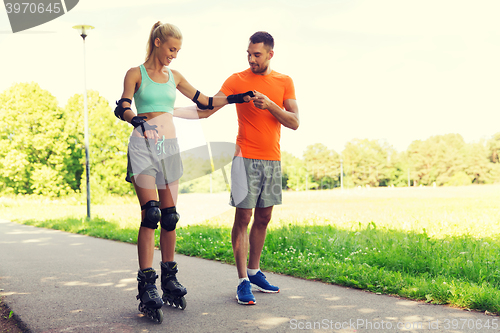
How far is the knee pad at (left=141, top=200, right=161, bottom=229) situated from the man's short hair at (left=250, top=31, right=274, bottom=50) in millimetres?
1559

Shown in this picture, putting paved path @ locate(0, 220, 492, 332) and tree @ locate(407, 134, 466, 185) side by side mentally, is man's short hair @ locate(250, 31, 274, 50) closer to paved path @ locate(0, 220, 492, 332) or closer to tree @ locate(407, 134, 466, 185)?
paved path @ locate(0, 220, 492, 332)

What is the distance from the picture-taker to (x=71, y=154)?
35469 millimetres

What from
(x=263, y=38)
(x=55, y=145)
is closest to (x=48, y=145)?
(x=55, y=145)

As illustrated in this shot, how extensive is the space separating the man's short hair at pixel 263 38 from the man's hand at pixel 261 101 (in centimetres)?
45

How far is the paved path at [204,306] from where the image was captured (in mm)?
2830

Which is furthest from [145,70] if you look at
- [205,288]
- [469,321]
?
[469,321]

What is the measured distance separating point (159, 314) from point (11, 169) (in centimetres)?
3424

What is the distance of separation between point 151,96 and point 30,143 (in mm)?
34156

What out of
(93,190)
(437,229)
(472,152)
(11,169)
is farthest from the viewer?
(472,152)

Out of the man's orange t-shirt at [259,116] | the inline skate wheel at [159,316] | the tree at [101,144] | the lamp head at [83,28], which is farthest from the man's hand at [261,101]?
the tree at [101,144]

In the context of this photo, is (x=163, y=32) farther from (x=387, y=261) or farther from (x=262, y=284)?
(x=387, y=261)

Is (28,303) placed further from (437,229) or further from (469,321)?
(437,229)

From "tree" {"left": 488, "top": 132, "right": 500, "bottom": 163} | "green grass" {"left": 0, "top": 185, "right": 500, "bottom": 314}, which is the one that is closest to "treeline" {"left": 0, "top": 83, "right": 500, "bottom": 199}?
"green grass" {"left": 0, "top": 185, "right": 500, "bottom": 314}

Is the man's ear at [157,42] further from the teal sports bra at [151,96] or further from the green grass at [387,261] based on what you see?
the green grass at [387,261]
